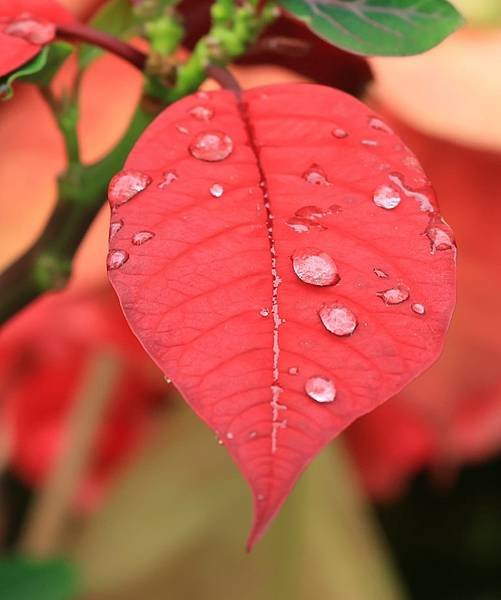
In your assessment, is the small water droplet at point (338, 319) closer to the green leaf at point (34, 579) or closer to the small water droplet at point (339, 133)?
the small water droplet at point (339, 133)

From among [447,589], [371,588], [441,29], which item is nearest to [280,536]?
[371,588]

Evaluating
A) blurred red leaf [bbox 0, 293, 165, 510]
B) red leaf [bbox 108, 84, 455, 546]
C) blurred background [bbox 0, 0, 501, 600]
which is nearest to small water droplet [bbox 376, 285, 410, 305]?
red leaf [bbox 108, 84, 455, 546]

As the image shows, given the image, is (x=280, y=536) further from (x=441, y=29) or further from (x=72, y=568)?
(x=441, y=29)

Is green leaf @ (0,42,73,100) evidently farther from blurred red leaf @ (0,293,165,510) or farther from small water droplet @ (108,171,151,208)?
blurred red leaf @ (0,293,165,510)

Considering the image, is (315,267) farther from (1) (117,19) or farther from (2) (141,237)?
(1) (117,19)

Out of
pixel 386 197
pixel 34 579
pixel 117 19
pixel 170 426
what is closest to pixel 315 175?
pixel 386 197

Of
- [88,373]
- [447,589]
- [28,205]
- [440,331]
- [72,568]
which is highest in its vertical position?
[440,331]

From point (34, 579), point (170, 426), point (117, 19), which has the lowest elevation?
point (170, 426)
